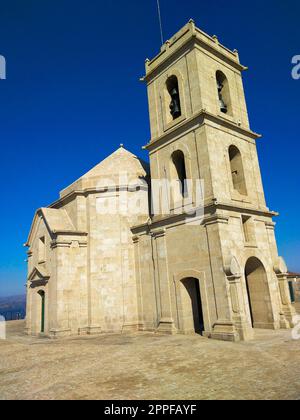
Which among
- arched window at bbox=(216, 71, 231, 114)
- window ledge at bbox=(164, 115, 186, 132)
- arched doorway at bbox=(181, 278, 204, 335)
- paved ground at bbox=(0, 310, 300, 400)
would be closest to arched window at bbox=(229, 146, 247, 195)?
arched window at bbox=(216, 71, 231, 114)

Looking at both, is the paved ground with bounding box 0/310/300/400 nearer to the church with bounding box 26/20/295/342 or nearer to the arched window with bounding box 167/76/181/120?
the church with bounding box 26/20/295/342

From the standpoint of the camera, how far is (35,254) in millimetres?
22172


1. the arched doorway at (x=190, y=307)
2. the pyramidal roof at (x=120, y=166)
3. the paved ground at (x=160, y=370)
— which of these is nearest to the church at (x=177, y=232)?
the arched doorway at (x=190, y=307)

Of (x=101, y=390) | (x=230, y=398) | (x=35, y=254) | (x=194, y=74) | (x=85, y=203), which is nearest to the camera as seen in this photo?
(x=230, y=398)

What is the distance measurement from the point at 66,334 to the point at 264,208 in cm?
1315

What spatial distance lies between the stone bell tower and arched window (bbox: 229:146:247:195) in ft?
0.18

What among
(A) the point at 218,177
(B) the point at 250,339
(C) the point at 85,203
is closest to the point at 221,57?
(A) the point at 218,177

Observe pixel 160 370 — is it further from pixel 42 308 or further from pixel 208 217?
pixel 42 308

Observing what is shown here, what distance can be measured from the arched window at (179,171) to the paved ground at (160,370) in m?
7.58

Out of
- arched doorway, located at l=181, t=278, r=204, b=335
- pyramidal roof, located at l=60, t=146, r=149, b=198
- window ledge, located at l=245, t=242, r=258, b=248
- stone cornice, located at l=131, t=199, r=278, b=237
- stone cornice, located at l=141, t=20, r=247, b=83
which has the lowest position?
arched doorway, located at l=181, t=278, r=204, b=335

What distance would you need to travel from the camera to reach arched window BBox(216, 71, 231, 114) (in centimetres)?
1805

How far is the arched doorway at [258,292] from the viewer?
15.3 meters

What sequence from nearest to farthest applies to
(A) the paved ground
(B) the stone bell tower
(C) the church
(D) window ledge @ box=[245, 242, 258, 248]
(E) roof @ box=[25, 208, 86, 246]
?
1. (A) the paved ground
2. (B) the stone bell tower
3. (C) the church
4. (D) window ledge @ box=[245, 242, 258, 248]
5. (E) roof @ box=[25, 208, 86, 246]

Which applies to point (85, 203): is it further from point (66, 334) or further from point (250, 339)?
point (250, 339)
